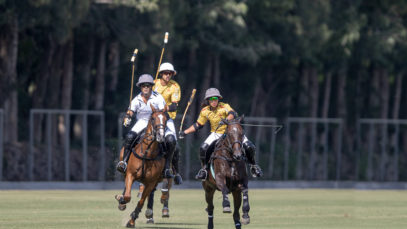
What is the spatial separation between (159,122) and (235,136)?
1.39 metres

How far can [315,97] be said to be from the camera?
179 feet

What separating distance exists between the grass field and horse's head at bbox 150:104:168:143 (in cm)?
182

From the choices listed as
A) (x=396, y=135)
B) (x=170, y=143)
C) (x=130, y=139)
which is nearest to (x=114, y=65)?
(x=396, y=135)

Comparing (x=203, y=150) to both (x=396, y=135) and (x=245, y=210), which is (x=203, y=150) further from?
(x=396, y=135)

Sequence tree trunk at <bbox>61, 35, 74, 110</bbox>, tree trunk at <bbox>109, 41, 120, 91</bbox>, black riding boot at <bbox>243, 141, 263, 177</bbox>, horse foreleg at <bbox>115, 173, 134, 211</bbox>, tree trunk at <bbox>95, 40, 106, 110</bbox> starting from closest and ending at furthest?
horse foreleg at <bbox>115, 173, 134, 211</bbox>, black riding boot at <bbox>243, 141, 263, 177</bbox>, tree trunk at <bbox>61, 35, 74, 110</bbox>, tree trunk at <bbox>95, 40, 106, 110</bbox>, tree trunk at <bbox>109, 41, 120, 91</bbox>

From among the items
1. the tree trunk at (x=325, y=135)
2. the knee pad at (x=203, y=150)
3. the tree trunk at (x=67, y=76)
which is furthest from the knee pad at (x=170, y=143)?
the tree trunk at (x=325, y=135)

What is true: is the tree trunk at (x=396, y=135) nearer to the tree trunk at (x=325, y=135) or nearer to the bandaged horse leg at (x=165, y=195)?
the tree trunk at (x=325, y=135)

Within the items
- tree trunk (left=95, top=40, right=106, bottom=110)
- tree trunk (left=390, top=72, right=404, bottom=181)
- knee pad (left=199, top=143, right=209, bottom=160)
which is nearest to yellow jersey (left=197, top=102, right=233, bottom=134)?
knee pad (left=199, top=143, right=209, bottom=160)

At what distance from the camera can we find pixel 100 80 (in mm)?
44250

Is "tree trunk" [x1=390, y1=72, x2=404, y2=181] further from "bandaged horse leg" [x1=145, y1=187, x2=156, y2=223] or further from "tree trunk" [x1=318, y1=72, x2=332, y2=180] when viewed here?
"bandaged horse leg" [x1=145, y1=187, x2=156, y2=223]

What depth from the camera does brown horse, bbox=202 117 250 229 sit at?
63.1 ft

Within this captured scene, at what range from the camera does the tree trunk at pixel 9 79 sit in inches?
1517

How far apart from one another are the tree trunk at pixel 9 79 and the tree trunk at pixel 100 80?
457 cm

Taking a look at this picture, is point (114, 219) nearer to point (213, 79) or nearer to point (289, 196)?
point (289, 196)
